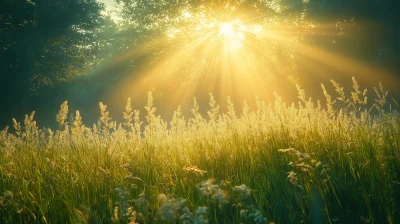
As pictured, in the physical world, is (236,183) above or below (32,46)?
below

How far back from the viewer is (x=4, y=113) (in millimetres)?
19625

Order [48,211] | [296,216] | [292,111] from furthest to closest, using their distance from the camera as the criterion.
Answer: [292,111], [48,211], [296,216]

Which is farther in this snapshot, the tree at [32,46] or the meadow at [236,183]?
the tree at [32,46]

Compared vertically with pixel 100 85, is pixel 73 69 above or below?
above

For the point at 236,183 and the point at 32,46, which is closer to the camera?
the point at 236,183

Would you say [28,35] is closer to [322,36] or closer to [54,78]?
[54,78]

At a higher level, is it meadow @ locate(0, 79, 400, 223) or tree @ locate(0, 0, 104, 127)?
tree @ locate(0, 0, 104, 127)

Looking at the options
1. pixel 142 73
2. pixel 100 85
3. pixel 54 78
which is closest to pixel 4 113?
pixel 54 78

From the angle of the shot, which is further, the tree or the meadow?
the tree

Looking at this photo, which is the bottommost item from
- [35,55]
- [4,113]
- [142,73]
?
[4,113]

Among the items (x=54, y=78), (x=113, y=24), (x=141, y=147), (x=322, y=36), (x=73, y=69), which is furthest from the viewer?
(x=113, y=24)

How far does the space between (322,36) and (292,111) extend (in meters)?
15.7

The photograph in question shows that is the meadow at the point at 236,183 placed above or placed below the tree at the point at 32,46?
below

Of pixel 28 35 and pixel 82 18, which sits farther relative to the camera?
pixel 82 18
